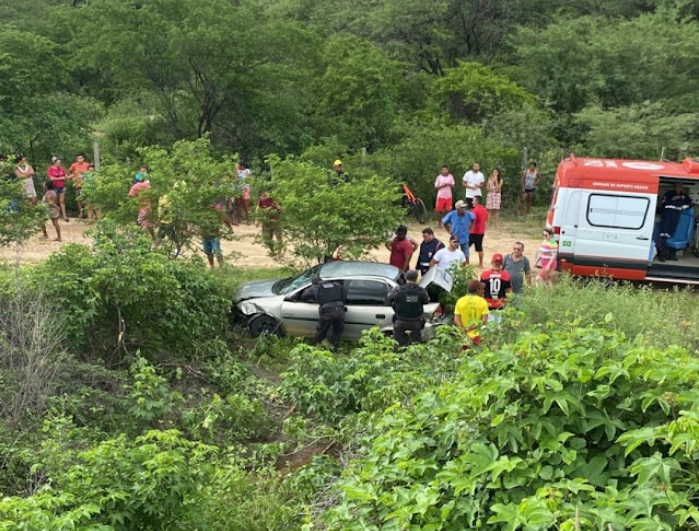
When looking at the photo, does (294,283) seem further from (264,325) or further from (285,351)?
(285,351)

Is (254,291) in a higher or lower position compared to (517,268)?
lower

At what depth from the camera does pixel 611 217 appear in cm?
1288

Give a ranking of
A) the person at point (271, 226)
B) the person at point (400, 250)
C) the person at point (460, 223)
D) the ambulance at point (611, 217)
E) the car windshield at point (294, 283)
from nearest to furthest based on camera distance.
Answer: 1. the car windshield at point (294, 283)
2. the person at point (400, 250)
3. the person at point (271, 226)
4. the ambulance at point (611, 217)
5. the person at point (460, 223)

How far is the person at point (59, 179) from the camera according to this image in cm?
1683

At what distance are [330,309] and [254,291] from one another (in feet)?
5.23

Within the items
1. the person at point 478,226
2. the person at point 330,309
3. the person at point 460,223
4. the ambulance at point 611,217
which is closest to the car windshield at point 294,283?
the person at point 330,309

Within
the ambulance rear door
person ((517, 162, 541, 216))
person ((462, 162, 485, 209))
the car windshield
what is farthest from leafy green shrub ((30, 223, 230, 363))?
person ((517, 162, 541, 216))

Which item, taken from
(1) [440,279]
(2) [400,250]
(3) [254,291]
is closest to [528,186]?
(2) [400,250]

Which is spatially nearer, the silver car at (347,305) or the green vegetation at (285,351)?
the green vegetation at (285,351)

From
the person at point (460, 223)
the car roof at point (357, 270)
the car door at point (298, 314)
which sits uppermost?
the person at point (460, 223)

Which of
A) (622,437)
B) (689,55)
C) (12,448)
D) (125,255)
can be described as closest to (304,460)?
(12,448)

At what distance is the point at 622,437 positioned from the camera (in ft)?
12.6

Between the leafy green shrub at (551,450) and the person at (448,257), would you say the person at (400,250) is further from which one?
the leafy green shrub at (551,450)

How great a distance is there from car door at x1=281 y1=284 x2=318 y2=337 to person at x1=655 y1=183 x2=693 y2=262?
23.8ft
